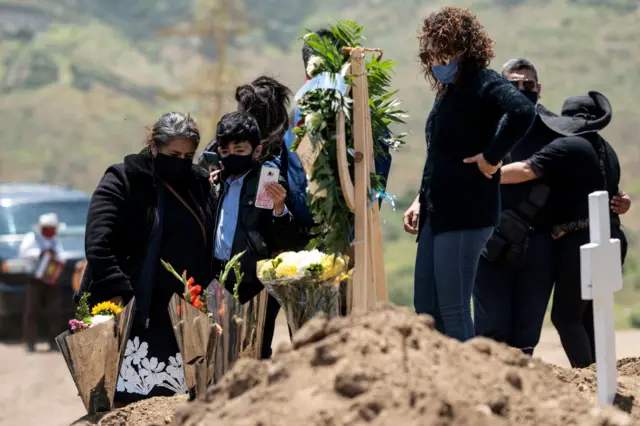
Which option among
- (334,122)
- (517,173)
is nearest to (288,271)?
(334,122)

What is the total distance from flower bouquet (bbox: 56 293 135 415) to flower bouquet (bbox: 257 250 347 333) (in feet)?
2.58

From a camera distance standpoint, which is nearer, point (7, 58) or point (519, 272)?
point (519, 272)

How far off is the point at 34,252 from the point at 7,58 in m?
53.4

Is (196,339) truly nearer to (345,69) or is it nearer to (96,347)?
(96,347)

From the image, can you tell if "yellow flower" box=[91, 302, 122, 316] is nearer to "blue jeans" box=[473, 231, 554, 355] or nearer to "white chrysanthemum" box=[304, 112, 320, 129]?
"white chrysanthemum" box=[304, 112, 320, 129]

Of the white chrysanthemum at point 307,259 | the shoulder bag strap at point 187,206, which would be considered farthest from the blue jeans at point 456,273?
the shoulder bag strap at point 187,206

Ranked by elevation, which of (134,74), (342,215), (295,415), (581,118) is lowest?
(295,415)

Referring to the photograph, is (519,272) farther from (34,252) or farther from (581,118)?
(34,252)

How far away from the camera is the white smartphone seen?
240 inches

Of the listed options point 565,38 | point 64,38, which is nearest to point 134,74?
point 64,38

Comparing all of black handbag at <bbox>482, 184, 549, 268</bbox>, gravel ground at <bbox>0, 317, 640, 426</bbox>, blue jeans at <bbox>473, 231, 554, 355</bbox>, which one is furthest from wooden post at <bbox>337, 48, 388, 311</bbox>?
gravel ground at <bbox>0, 317, 640, 426</bbox>

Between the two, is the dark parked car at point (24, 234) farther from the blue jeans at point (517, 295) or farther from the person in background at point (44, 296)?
the blue jeans at point (517, 295)

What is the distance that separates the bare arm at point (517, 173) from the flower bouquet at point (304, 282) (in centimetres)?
155

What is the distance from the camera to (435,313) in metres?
5.87
